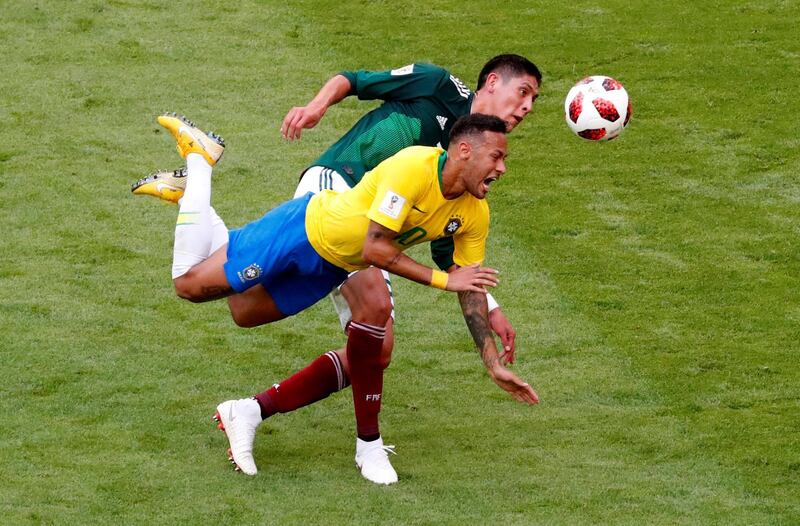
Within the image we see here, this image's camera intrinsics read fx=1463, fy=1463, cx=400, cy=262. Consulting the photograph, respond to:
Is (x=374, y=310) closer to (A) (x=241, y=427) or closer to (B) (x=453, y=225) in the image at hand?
(B) (x=453, y=225)

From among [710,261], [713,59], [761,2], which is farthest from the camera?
[761,2]

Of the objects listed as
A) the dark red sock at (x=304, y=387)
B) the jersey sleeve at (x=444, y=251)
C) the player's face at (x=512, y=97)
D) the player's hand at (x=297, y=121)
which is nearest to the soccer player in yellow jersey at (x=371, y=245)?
the jersey sleeve at (x=444, y=251)

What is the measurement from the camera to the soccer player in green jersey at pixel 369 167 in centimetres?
777

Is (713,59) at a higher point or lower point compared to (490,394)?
higher

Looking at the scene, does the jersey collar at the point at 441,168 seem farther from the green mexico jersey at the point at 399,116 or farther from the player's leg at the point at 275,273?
the green mexico jersey at the point at 399,116

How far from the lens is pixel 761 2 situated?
49.3 ft

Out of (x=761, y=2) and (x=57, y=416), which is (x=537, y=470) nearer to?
(x=57, y=416)

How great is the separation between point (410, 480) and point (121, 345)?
2490 millimetres

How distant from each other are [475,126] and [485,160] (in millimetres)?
191

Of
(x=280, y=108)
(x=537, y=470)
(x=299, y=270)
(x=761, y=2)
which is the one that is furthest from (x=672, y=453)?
(x=761, y=2)

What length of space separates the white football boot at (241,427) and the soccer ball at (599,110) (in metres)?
2.96

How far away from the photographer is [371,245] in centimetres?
733

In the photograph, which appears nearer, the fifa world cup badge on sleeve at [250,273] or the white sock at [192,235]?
the fifa world cup badge on sleeve at [250,273]

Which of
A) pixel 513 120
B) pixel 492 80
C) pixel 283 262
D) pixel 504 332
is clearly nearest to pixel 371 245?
pixel 283 262
